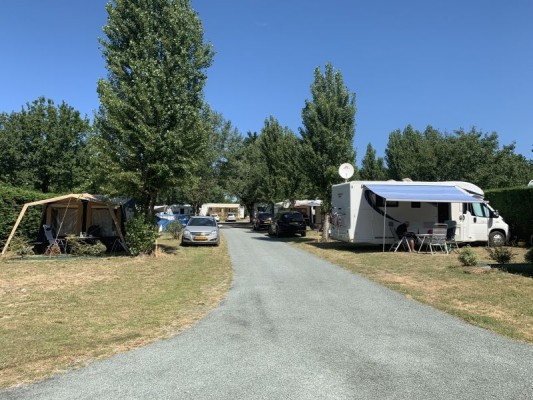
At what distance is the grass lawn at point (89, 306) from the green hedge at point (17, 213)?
11.4ft

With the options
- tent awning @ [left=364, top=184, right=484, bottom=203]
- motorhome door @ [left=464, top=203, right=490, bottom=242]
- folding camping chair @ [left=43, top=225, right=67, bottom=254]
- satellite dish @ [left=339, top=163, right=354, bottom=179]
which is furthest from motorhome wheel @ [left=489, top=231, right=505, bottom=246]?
folding camping chair @ [left=43, top=225, right=67, bottom=254]

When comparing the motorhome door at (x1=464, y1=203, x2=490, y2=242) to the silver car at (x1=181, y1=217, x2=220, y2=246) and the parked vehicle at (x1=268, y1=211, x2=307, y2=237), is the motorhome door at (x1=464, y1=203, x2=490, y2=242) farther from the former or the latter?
the silver car at (x1=181, y1=217, x2=220, y2=246)

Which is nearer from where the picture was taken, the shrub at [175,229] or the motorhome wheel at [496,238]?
the motorhome wheel at [496,238]

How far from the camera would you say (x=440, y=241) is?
1586 cm

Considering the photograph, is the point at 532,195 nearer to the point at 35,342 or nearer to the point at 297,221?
the point at 297,221

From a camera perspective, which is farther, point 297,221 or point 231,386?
point 297,221

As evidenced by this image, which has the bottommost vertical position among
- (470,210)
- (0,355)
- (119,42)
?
(0,355)

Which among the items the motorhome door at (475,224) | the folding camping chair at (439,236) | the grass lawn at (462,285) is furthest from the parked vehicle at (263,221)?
the grass lawn at (462,285)

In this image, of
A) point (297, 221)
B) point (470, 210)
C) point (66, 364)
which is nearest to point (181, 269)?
point (66, 364)

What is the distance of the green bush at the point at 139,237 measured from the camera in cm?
1497

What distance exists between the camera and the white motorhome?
16.9 m

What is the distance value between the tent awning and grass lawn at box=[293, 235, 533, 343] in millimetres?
1916

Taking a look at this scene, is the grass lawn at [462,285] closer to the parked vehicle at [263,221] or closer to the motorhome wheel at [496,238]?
the motorhome wheel at [496,238]

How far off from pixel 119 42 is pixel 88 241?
748cm
